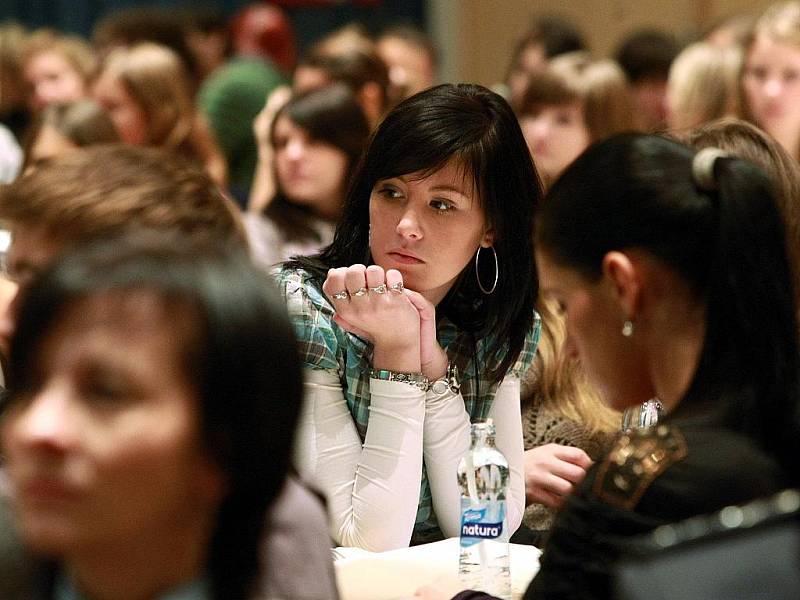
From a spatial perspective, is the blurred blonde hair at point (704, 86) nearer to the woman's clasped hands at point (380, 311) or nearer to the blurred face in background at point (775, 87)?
the blurred face in background at point (775, 87)

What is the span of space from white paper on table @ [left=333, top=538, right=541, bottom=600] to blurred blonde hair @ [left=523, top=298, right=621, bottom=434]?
70 centimetres

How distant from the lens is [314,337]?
2.54 metres

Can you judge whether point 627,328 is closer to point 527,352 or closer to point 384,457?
point 384,457

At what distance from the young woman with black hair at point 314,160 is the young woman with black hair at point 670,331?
3.30 meters

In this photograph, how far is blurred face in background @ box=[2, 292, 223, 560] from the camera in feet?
4.04

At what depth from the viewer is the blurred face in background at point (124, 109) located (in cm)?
621

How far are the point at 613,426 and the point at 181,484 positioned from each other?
1920mm

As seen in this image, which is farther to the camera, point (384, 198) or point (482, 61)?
point (482, 61)

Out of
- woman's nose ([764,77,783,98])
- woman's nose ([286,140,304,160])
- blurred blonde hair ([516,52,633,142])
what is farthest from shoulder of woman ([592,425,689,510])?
blurred blonde hair ([516,52,633,142])

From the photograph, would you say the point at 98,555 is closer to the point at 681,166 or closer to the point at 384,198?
the point at 681,166

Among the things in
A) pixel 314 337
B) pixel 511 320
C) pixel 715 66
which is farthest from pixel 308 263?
pixel 715 66

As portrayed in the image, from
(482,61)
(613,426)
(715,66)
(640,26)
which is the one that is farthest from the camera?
(482,61)

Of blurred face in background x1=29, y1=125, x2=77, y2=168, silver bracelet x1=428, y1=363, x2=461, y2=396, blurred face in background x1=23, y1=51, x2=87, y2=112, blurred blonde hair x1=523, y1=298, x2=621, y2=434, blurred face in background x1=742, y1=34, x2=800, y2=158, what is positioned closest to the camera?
silver bracelet x1=428, y1=363, x2=461, y2=396

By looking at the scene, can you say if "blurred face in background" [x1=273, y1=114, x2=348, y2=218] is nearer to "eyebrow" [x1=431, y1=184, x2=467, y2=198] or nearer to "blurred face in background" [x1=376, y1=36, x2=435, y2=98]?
"eyebrow" [x1=431, y1=184, x2=467, y2=198]
